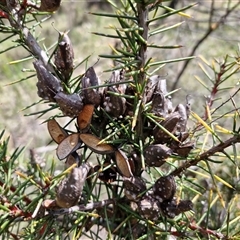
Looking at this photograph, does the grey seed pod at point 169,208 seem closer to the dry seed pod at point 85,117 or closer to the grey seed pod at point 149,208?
the grey seed pod at point 149,208

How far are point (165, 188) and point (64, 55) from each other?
21 cm

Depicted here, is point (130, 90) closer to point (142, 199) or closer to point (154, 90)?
point (154, 90)

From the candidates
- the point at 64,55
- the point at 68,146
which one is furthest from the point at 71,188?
the point at 64,55

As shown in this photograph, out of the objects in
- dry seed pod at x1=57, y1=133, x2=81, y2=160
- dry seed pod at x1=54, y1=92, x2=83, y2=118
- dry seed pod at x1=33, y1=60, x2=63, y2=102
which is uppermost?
dry seed pod at x1=33, y1=60, x2=63, y2=102

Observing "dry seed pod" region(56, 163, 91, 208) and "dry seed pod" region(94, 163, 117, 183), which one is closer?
"dry seed pod" region(56, 163, 91, 208)

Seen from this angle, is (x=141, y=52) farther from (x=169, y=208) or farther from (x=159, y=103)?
(x=169, y=208)

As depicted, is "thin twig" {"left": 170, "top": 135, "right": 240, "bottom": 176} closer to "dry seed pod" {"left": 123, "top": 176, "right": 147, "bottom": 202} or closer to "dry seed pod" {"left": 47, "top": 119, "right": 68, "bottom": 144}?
"dry seed pod" {"left": 123, "top": 176, "right": 147, "bottom": 202}

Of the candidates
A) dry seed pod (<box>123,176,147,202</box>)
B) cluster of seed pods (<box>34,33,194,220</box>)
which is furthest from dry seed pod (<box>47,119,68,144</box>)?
dry seed pod (<box>123,176,147,202</box>)

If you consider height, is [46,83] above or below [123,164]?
above

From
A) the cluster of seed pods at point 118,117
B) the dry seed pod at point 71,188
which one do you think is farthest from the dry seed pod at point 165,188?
the dry seed pod at point 71,188

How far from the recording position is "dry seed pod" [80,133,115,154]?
50cm

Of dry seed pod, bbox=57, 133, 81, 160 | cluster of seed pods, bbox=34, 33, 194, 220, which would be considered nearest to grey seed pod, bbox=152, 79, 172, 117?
cluster of seed pods, bbox=34, 33, 194, 220

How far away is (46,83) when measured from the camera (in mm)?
498

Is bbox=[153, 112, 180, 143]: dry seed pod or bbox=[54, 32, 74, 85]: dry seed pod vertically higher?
bbox=[54, 32, 74, 85]: dry seed pod
